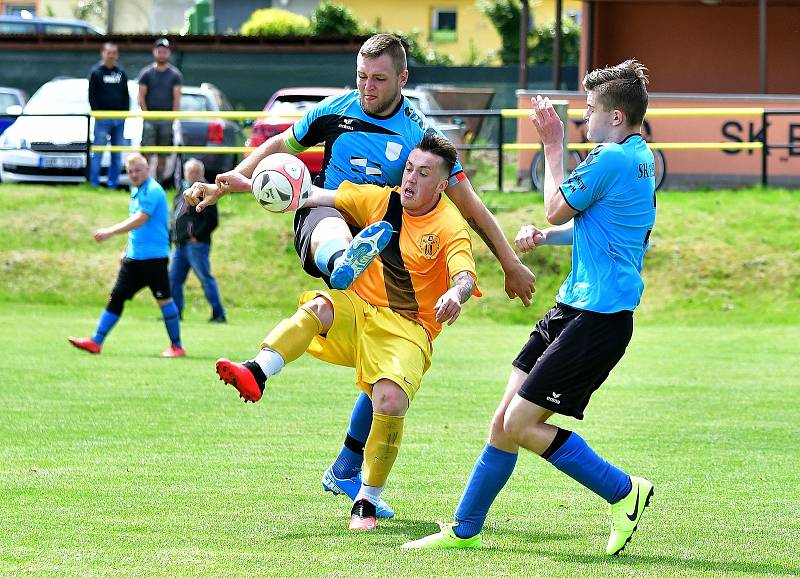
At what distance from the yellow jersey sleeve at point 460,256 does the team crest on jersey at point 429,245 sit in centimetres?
7

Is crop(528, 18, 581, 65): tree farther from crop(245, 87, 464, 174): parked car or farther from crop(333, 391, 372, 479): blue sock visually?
crop(333, 391, 372, 479): blue sock

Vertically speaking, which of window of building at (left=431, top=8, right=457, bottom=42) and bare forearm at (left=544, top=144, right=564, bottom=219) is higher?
window of building at (left=431, top=8, right=457, bottom=42)

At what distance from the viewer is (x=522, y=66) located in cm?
2733

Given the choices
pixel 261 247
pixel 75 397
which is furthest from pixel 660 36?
pixel 75 397

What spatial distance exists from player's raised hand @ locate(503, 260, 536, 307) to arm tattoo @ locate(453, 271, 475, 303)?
1.40 feet

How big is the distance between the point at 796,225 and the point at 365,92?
48.4 ft

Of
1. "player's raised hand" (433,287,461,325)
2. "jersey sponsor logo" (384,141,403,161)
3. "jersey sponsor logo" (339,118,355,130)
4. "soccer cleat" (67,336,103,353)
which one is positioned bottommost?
"soccer cleat" (67,336,103,353)

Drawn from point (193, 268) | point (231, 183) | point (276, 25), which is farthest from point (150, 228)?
point (276, 25)

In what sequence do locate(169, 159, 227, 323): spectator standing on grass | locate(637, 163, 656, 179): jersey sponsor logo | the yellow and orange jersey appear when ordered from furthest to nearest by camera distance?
locate(169, 159, 227, 323): spectator standing on grass, the yellow and orange jersey, locate(637, 163, 656, 179): jersey sponsor logo

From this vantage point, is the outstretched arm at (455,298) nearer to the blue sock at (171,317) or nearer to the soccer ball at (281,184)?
the soccer ball at (281,184)

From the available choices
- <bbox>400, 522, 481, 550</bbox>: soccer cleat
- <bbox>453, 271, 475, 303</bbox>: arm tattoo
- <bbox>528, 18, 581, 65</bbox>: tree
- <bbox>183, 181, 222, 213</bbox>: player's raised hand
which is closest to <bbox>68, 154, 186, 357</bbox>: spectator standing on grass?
<bbox>183, 181, 222, 213</bbox>: player's raised hand

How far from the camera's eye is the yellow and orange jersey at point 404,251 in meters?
6.88

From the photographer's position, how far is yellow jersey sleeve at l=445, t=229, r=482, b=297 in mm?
6668

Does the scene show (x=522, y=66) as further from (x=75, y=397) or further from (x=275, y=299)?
(x=75, y=397)
